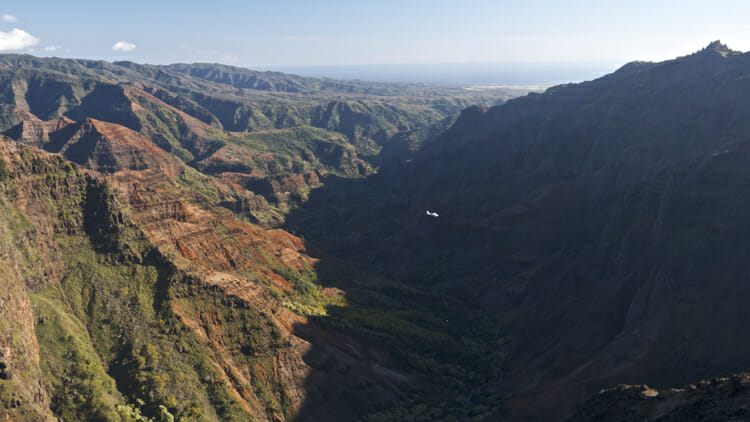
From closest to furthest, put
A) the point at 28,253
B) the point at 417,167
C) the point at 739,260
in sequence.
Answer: the point at 28,253, the point at 739,260, the point at 417,167

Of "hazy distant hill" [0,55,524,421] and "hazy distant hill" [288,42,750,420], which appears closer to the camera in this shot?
"hazy distant hill" [0,55,524,421]

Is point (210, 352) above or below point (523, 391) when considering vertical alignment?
above

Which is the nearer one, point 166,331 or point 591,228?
point 166,331

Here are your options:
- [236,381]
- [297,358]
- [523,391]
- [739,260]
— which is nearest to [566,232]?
[739,260]

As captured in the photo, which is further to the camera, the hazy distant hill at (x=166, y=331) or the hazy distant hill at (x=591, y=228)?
the hazy distant hill at (x=591, y=228)

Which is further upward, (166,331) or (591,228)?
(591,228)

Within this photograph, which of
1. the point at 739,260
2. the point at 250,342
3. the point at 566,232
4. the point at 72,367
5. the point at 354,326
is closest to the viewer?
the point at 72,367

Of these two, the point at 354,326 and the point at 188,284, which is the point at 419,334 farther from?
the point at 188,284

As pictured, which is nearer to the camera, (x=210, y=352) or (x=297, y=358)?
(x=210, y=352)

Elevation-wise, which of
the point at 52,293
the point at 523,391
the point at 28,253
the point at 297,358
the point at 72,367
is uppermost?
the point at 28,253

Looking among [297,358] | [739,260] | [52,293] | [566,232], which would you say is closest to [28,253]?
[52,293]

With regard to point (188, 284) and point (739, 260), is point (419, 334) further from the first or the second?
point (739, 260)
